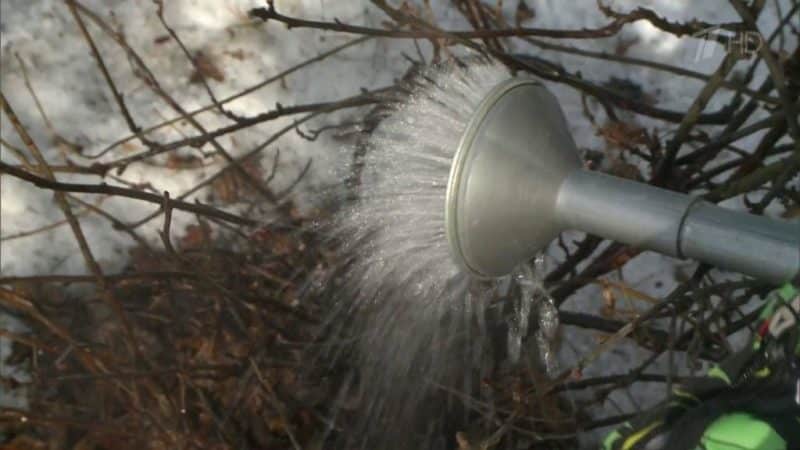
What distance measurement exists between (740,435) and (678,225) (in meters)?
0.35

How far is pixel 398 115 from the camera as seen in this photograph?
2.56m

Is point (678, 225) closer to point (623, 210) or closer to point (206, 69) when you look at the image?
point (623, 210)

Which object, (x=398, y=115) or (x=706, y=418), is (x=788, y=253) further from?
(x=398, y=115)

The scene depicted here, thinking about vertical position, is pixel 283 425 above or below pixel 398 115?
below

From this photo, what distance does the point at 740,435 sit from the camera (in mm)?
1432

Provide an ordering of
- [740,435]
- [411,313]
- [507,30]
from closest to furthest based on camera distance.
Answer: [740,435] < [507,30] < [411,313]

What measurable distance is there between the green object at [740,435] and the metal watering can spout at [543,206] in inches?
8.9

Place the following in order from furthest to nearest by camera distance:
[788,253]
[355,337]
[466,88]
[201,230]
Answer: [201,230], [355,337], [466,88], [788,253]

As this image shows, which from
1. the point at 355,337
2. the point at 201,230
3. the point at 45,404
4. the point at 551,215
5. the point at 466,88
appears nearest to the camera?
the point at 551,215

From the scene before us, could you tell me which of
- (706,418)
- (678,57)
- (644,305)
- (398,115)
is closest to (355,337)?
(398,115)

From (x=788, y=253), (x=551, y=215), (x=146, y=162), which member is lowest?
(x=788, y=253)

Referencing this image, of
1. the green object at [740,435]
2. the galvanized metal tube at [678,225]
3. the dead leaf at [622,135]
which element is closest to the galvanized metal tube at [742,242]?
the galvanized metal tube at [678,225]

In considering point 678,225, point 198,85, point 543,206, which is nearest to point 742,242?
point 678,225

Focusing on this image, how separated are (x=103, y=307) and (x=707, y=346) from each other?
72.3 inches
